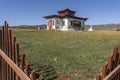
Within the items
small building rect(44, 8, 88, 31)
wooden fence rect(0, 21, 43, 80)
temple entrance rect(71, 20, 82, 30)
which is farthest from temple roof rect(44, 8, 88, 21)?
wooden fence rect(0, 21, 43, 80)

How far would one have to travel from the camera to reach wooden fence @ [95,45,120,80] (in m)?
3.13

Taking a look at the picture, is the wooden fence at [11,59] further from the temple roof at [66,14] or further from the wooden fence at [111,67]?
the temple roof at [66,14]

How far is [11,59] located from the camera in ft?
12.9

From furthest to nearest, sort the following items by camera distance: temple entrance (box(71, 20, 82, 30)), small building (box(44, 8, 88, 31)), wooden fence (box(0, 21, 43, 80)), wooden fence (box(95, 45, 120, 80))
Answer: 1. temple entrance (box(71, 20, 82, 30))
2. small building (box(44, 8, 88, 31))
3. wooden fence (box(0, 21, 43, 80))
4. wooden fence (box(95, 45, 120, 80))

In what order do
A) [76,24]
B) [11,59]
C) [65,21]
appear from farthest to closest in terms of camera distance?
[76,24] → [65,21] → [11,59]

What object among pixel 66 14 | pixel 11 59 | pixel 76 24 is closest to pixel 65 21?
pixel 66 14

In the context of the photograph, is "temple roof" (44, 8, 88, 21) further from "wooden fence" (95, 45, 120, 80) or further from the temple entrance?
"wooden fence" (95, 45, 120, 80)

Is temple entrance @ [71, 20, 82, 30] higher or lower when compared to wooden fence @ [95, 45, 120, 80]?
higher

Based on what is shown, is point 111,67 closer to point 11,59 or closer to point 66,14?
point 11,59

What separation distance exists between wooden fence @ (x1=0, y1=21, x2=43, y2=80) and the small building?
4049 cm

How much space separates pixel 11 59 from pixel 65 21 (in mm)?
41489

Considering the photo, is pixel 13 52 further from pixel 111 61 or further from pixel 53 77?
pixel 53 77

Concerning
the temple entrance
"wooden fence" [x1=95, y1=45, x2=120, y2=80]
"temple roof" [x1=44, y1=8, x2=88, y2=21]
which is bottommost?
"wooden fence" [x1=95, y1=45, x2=120, y2=80]

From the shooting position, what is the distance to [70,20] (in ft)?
148
